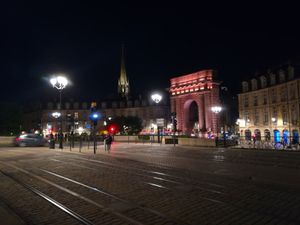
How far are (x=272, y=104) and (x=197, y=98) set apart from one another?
34403mm

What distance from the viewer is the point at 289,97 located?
4656 cm

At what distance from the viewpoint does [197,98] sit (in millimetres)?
84625

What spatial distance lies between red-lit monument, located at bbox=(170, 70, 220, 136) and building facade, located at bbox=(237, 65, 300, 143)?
20582 millimetres

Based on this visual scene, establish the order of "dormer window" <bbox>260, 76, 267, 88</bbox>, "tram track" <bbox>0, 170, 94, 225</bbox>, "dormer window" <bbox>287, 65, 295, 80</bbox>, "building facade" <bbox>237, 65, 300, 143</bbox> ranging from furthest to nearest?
1. "dormer window" <bbox>260, 76, 267, 88</bbox>
2. "dormer window" <bbox>287, 65, 295, 80</bbox>
3. "building facade" <bbox>237, 65, 300, 143</bbox>
4. "tram track" <bbox>0, 170, 94, 225</bbox>

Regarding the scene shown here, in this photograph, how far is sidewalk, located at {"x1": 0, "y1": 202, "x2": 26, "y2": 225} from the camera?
6.51m

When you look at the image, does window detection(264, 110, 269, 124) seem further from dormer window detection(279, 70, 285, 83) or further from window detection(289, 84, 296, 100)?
window detection(289, 84, 296, 100)

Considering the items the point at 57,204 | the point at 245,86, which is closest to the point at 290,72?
the point at 245,86

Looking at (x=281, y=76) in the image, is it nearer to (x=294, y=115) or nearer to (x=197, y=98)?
(x=294, y=115)

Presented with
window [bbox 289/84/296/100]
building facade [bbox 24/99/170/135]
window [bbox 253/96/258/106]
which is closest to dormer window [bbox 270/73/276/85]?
window [bbox 289/84/296/100]

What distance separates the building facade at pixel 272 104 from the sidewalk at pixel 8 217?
36.8 m

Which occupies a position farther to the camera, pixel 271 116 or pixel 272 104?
pixel 271 116

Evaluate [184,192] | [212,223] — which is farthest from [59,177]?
[212,223]

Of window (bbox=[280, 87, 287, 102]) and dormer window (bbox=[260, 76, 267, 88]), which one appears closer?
window (bbox=[280, 87, 287, 102])

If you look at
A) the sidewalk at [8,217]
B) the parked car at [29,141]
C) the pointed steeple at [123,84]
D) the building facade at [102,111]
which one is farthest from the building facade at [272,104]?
the pointed steeple at [123,84]
